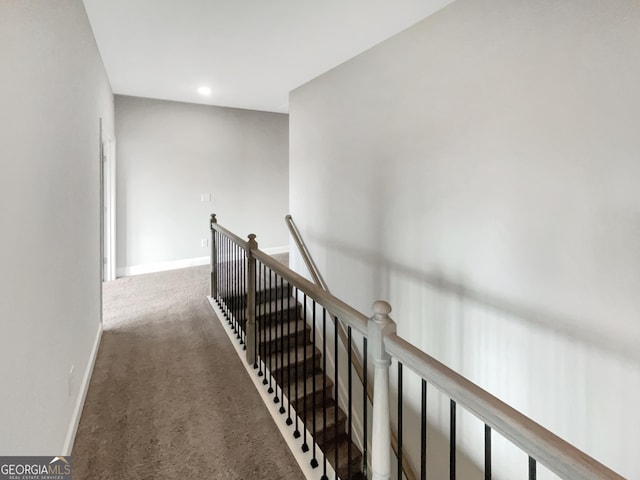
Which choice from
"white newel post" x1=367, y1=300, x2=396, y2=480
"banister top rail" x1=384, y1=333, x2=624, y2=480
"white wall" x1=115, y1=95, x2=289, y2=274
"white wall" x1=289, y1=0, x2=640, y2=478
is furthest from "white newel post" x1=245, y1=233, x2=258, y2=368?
"white wall" x1=115, y1=95, x2=289, y2=274

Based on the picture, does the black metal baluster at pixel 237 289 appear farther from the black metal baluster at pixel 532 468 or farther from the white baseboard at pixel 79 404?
the black metal baluster at pixel 532 468

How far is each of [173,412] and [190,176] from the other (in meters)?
3.78

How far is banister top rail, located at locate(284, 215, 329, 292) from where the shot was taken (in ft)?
12.2

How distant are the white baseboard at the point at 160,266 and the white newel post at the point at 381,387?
4.50 m

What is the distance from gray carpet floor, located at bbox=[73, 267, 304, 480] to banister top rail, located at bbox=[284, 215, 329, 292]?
3.95 ft

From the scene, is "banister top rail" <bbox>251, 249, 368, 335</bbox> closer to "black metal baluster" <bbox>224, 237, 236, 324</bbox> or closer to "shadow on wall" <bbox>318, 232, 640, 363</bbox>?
"shadow on wall" <bbox>318, 232, 640, 363</bbox>

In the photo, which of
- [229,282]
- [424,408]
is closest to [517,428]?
[424,408]

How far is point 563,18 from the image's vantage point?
163cm

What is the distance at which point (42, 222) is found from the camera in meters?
1.35

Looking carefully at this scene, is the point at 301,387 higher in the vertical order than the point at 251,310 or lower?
lower

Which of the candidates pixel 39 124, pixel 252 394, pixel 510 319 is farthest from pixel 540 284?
pixel 39 124

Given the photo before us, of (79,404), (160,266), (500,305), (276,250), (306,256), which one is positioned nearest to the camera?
(79,404)

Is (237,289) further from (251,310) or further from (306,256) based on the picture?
(306,256)

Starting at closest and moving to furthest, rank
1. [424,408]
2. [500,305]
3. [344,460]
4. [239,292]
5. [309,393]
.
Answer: [424,408], [500,305], [344,460], [239,292], [309,393]
